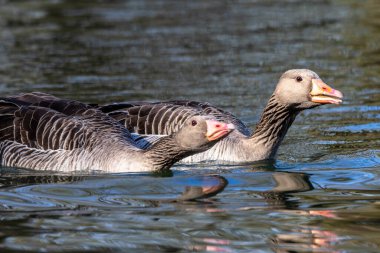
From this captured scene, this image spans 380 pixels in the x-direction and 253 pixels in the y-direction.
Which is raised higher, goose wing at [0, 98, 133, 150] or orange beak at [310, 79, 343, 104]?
orange beak at [310, 79, 343, 104]

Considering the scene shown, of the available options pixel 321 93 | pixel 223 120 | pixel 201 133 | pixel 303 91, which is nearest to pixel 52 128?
pixel 201 133

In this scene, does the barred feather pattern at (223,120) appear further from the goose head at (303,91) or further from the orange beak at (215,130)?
the orange beak at (215,130)

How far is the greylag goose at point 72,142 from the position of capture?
12.3m

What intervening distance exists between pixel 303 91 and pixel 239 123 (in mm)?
2107

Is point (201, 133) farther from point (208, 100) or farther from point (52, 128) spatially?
point (208, 100)

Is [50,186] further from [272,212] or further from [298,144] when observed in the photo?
[298,144]

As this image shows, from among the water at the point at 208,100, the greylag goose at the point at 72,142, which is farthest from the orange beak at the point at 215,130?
the water at the point at 208,100

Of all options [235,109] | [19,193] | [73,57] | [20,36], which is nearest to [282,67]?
[235,109]

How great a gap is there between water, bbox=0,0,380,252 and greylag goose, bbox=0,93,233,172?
1.02 ft

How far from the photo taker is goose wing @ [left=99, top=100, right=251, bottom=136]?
14273 mm

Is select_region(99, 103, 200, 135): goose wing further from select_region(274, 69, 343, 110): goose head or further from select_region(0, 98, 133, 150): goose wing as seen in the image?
select_region(274, 69, 343, 110): goose head

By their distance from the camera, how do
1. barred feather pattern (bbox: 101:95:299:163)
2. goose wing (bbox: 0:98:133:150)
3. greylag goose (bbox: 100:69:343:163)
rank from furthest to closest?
barred feather pattern (bbox: 101:95:299:163)
greylag goose (bbox: 100:69:343:163)
goose wing (bbox: 0:98:133:150)

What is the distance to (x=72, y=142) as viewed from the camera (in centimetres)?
1298

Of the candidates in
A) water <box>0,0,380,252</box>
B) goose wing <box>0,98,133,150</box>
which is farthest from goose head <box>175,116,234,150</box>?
goose wing <box>0,98,133,150</box>
